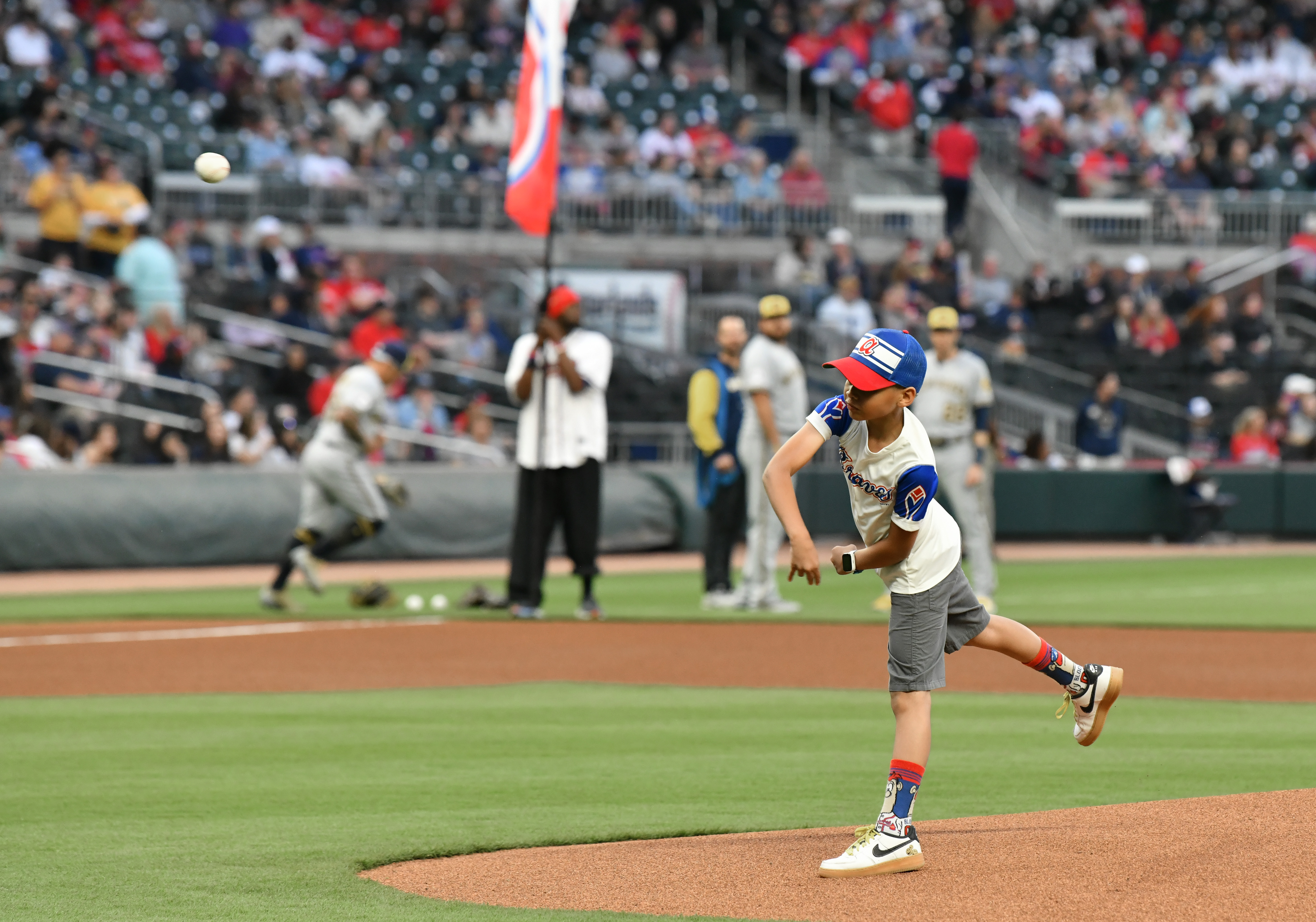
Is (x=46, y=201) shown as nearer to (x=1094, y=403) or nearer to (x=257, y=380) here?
(x=257, y=380)

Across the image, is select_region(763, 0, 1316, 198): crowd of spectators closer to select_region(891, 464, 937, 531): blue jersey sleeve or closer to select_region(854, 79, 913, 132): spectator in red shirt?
select_region(854, 79, 913, 132): spectator in red shirt

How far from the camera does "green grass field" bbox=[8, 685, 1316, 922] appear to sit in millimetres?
5191

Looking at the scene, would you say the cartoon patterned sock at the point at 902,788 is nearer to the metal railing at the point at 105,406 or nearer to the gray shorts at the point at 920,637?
the gray shorts at the point at 920,637

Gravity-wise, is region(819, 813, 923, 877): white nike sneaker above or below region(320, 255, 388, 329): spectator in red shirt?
below

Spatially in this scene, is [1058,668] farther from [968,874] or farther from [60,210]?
[60,210]

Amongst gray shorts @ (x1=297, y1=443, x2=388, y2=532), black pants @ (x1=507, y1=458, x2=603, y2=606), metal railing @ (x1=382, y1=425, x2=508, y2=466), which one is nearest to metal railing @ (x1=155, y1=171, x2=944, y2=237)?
metal railing @ (x1=382, y1=425, x2=508, y2=466)

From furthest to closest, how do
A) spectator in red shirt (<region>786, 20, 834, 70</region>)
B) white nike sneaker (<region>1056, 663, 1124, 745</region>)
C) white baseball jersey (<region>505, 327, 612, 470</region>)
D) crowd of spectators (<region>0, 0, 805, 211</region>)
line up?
1. spectator in red shirt (<region>786, 20, 834, 70</region>)
2. crowd of spectators (<region>0, 0, 805, 211</region>)
3. white baseball jersey (<region>505, 327, 612, 470</region>)
4. white nike sneaker (<region>1056, 663, 1124, 745</region>)

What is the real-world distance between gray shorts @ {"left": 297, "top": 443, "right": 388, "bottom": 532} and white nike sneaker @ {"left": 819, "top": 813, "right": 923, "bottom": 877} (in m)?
9.20

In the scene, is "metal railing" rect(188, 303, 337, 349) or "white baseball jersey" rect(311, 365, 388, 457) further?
"metal railing" rect(188, 303, 337, 349)

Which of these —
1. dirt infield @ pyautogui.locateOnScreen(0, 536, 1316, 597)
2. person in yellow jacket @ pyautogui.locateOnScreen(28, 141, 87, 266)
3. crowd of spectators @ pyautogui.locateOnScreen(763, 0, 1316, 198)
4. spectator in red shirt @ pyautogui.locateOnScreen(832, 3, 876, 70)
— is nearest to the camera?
dirt infield @ pyautogui.locateOnScreen(0, 536, 1316, 597)

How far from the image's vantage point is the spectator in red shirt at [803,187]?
27.0 m

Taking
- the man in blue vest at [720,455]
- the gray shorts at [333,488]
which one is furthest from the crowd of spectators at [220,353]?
the man in blue vest at [720,455]

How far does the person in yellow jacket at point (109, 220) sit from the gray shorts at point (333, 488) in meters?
8.91

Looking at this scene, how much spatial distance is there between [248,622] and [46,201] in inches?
413
